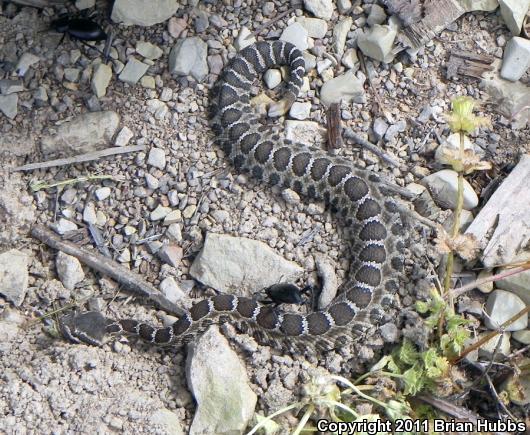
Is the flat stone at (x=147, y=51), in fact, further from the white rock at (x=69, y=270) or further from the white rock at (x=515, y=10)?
the white rock at (x=515, y=10)

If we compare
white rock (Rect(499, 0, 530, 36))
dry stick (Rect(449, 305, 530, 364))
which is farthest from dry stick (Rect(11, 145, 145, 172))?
white rock (Rect(499, 0, 530, 36))

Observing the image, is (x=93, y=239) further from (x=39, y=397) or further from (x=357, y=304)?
(x=357, y=304)

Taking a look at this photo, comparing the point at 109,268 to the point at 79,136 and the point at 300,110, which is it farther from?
the point at 300,110

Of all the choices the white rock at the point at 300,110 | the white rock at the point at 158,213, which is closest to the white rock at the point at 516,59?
the white rock at the point at 300,110

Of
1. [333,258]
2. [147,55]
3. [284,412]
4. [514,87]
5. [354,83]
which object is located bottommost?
[284,412]

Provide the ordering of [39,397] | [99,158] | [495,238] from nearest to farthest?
1. [39,397]
2. [495,238]
3. [99,158]

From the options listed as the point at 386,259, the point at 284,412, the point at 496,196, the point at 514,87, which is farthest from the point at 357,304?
the point at 514,87
